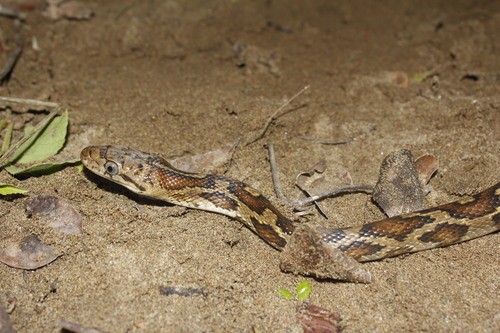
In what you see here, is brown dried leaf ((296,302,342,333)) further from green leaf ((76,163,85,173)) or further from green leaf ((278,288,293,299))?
green leaf ((76,163,85,173))

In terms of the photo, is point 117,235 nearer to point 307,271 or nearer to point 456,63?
point 307,271

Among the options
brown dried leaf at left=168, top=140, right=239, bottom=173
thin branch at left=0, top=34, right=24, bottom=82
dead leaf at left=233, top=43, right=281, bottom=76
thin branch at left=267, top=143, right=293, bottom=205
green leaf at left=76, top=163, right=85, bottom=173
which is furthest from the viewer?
dead leaf at left=233, top=43, right=281, bottom=76

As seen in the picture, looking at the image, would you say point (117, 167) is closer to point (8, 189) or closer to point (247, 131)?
point (8, 189)

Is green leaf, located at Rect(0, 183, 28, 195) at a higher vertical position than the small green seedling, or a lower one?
lower

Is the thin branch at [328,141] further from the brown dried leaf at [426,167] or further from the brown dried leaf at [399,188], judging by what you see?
the brown dried leaf at [426,167]

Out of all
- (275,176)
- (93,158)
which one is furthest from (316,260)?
(93,158)

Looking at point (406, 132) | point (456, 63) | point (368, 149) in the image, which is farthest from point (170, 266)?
point (456, 63)

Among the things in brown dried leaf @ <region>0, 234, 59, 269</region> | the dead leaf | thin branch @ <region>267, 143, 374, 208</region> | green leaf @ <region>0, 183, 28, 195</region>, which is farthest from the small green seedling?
the dead leaf
